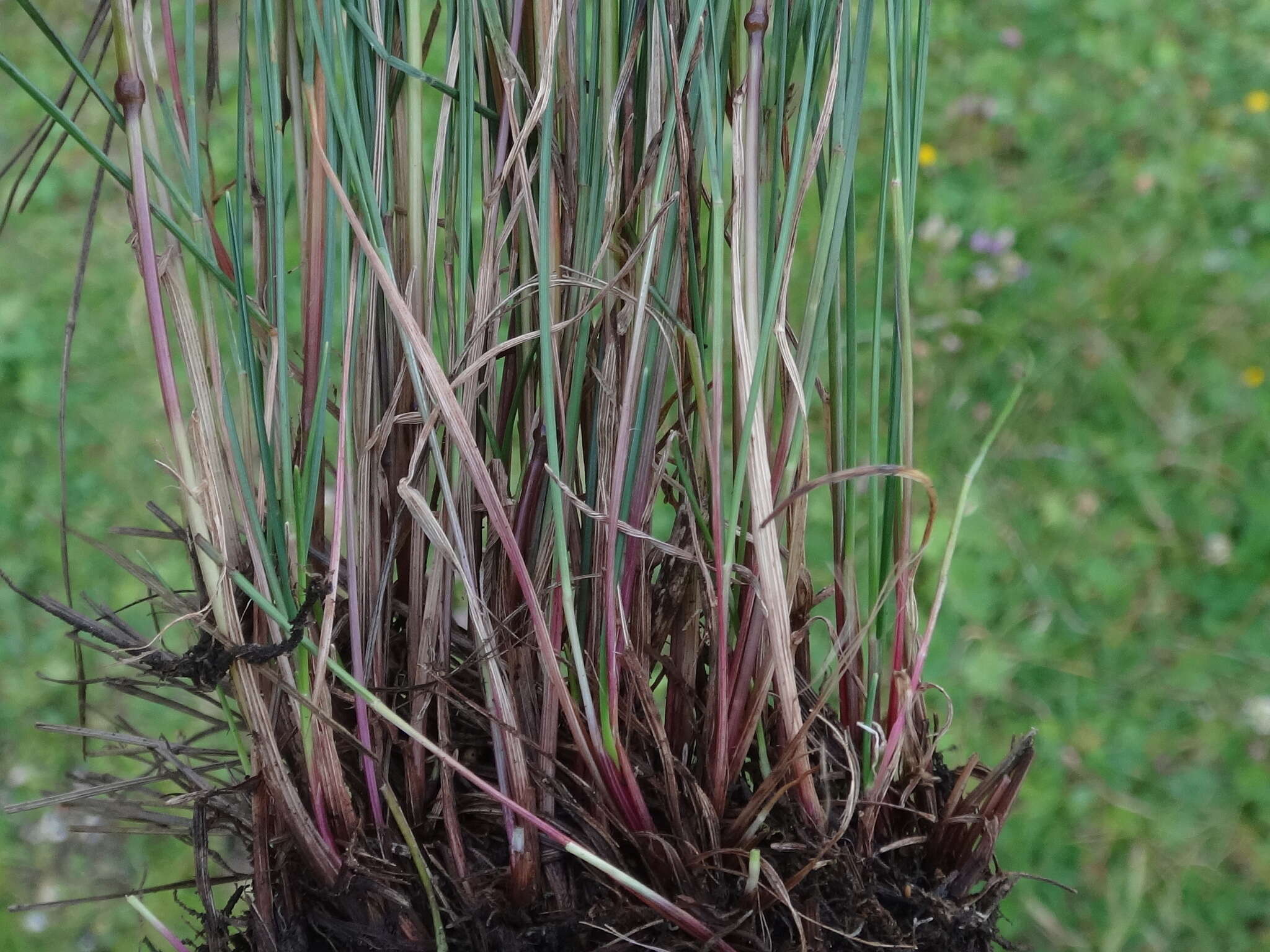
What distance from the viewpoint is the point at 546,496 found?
459 millimetres

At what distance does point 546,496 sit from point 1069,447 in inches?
36.8

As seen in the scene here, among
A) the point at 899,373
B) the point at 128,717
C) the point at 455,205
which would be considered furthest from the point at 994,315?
the point at 128,717

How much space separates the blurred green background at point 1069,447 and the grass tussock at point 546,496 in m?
0.67

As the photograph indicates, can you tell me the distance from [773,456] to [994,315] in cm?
92

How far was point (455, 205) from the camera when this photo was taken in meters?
0.43

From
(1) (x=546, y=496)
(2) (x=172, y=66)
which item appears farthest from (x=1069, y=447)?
(2) (x=172, y=66)

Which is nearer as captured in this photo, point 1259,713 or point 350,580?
point 350,580

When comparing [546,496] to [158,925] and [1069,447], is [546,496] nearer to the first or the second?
[158,925]

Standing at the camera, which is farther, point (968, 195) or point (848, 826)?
point (968, 195)

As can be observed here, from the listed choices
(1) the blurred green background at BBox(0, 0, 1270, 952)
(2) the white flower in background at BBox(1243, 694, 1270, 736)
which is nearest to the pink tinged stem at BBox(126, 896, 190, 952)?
(1) the blurred green background at BBox(0, 0, 1270, 952)

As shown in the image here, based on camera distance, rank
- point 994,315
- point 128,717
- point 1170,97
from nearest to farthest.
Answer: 1. point 128,717
2. point 994,315
3. point 1170,97

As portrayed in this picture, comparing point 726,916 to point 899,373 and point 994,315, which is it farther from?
point 994,315

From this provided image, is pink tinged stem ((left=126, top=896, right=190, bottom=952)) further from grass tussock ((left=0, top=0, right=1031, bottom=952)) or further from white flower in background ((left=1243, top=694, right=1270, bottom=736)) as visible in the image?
white flower in background ((left=1243, top=694, right=1270, bottom=736))

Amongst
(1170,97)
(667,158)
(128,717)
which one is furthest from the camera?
(1170,97)
